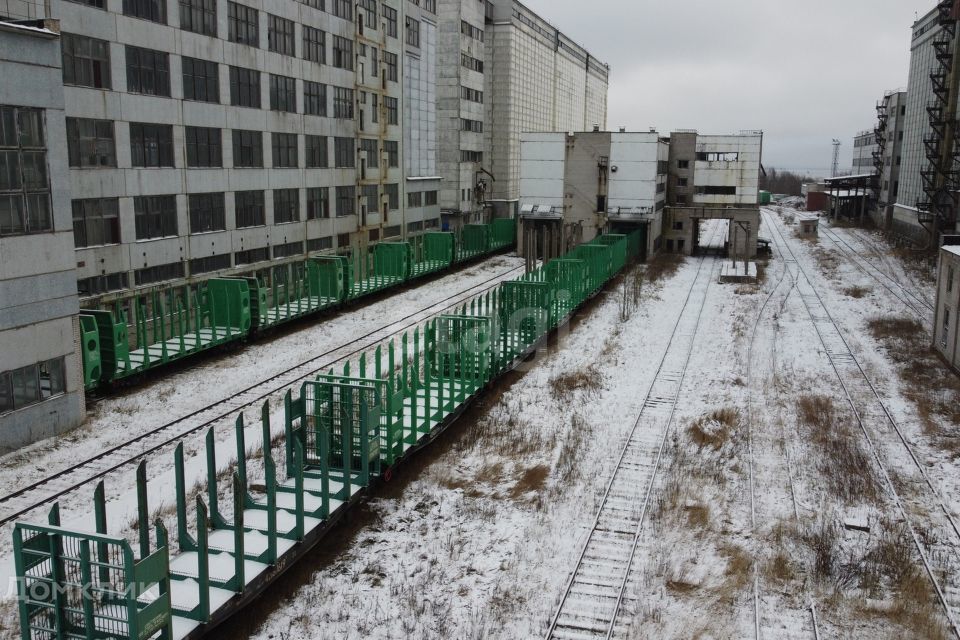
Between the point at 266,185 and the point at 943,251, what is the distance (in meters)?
28.2

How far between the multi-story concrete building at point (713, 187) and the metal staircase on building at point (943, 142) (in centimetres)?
1307

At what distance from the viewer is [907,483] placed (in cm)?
1638

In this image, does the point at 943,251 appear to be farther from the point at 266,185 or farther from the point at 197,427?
the point at 266,185

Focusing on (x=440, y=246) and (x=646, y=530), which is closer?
(x=646, y=530)

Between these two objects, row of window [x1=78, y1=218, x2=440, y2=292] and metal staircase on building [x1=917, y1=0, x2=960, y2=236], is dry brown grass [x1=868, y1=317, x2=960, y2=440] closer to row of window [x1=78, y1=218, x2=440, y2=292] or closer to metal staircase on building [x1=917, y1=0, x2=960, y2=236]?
row of window [x1=78, y1=218, x2=440, y2=292]

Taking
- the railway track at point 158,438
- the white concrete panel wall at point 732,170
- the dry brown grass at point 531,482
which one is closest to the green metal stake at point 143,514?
the railway track at point 158,438

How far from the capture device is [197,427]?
1905cm

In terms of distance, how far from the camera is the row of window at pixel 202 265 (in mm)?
26984

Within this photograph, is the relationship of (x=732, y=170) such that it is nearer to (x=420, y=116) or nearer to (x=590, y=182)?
(x=590, y=182)

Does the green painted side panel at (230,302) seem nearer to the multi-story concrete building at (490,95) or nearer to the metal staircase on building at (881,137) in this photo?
the multi-story concrete building at (490,95)

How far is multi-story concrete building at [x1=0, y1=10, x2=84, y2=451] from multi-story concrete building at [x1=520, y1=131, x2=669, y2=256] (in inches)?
1470

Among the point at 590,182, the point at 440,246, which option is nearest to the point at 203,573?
the point at 440,246

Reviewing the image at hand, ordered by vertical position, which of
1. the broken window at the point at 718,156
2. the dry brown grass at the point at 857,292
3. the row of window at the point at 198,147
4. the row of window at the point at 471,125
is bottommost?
the dry brown grass at the point at 857,292

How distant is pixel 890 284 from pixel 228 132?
36127 mm
